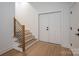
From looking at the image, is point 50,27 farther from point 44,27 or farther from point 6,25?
point 6,25

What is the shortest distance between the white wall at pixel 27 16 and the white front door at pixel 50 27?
0.40 metres

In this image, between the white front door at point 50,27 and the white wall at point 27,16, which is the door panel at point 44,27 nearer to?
the white front door at point 50,27

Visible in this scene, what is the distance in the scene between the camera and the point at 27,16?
6.05m

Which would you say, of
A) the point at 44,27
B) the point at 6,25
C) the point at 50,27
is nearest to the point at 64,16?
the point at 50,27

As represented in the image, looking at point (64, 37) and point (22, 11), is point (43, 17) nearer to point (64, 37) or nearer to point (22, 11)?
point (22, 11)

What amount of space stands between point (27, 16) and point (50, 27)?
5.47ft

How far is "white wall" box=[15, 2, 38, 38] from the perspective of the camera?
5963mm

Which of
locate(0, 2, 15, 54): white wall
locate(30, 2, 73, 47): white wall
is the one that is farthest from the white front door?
locate(0, 2, 15, 54): white wall

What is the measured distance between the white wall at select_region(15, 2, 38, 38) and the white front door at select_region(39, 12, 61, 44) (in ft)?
1.30

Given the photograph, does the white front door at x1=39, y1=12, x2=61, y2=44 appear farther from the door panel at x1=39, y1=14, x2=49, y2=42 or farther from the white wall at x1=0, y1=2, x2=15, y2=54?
the white wall at x1=0, y1=2, x2=15, y2=54

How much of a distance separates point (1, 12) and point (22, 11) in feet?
8.69

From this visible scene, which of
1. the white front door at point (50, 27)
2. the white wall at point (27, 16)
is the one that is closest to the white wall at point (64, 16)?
the white front door at point (50, 27)

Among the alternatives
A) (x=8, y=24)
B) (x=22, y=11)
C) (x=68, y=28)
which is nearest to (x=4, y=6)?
(x=8, y=24)

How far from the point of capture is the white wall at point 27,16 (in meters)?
5.96
